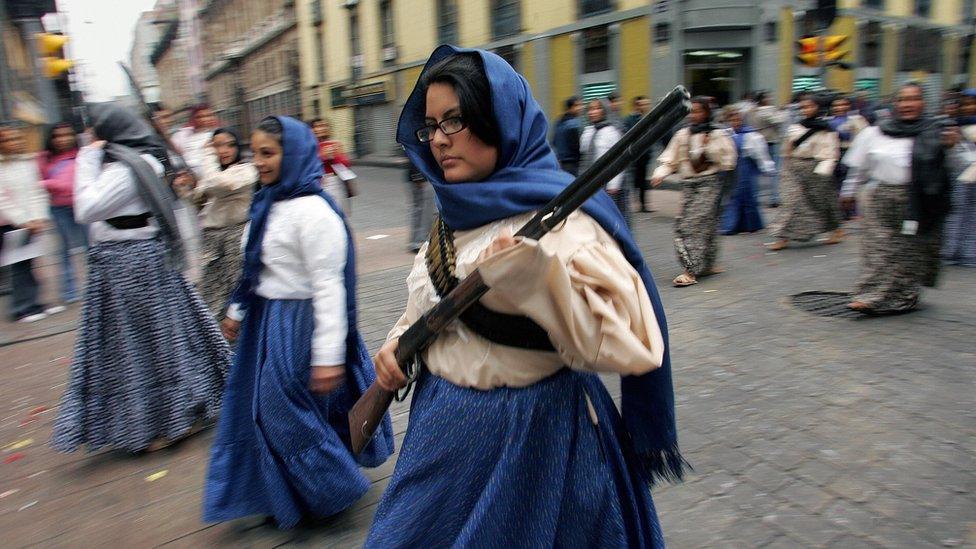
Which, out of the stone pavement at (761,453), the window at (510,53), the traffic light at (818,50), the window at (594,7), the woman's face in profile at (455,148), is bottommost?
the stone pavement at (761,453)

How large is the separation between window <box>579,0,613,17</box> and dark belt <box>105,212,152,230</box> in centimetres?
1558

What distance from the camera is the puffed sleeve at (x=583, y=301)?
1406mm

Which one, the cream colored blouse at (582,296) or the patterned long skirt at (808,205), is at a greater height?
the cream colored blouse at (582,296)

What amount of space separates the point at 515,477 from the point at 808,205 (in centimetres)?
768

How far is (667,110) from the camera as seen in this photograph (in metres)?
1.35

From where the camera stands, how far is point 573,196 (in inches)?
57.6

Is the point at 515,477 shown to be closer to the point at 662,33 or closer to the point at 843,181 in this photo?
the point at 843,181

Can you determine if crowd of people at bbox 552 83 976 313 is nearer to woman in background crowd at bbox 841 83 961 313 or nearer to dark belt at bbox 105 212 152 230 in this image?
woman in background crowd at bbox 841 83 961 313

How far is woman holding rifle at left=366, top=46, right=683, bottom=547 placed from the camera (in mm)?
1689

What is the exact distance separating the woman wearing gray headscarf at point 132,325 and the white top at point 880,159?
4989 millimetres

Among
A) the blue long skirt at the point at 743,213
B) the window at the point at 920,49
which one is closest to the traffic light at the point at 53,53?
the blue long skirt at the point at 743,213

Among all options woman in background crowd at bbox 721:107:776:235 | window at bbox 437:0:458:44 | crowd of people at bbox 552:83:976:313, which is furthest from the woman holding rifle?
window at bbox 437:0:458:44

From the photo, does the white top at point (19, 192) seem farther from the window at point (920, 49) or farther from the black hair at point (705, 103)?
the window at point (920, 49)

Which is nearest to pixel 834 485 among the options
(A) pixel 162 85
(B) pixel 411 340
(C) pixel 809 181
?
(B) pixel 411 340
